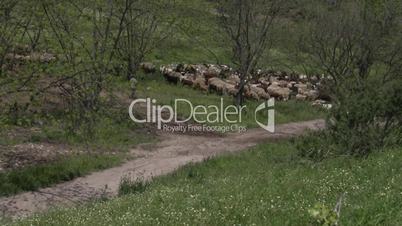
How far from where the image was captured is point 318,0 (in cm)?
2905

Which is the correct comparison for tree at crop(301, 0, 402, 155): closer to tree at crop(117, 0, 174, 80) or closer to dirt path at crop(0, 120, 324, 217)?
dirt path at crop(0, 120, 324, 217)

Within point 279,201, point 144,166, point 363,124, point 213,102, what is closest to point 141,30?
point 213,102

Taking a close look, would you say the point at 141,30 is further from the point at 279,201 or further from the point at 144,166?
the point at 279,201

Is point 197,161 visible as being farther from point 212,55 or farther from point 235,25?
point 212,55

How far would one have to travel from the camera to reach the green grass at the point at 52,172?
12656mm

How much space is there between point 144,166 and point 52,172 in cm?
251

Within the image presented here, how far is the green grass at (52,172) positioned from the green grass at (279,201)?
4.41 m

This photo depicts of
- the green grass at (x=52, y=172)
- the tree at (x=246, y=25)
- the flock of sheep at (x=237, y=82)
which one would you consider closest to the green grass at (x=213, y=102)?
the flock of sheep at (x=237, y=82)

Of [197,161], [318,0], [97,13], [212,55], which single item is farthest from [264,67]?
[197,161]

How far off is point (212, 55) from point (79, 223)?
3090 centimetres

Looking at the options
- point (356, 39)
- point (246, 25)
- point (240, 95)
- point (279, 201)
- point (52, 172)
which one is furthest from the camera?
point (356, 39)

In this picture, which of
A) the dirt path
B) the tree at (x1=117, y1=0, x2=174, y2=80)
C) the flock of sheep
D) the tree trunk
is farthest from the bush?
the flock of sheep

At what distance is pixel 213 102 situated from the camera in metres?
25.4

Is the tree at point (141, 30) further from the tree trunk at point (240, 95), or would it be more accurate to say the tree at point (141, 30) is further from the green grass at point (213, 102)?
the tree trunk at point (240, 95)
